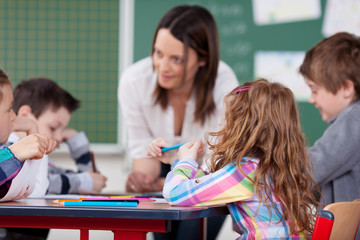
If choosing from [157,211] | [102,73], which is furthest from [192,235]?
[102,73]

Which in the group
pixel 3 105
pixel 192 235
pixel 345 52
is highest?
pixel 345 52

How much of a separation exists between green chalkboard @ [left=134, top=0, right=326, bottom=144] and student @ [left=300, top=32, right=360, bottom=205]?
2238 mm

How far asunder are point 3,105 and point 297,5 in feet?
10.9

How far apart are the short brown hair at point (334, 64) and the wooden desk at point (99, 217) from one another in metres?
1.00

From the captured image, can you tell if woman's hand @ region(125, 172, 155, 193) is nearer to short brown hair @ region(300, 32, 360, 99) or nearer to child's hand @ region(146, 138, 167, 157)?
child's hand @ region(146, 138, 167, 157)

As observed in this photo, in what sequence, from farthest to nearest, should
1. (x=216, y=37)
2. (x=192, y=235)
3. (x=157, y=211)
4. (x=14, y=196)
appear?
1. (x=216, y=37)
2. (x=192, y=235)
3. (x=14, y=196)
4. (x=157, y=211)

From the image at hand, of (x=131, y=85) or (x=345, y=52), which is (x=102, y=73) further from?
(x=345, y=52)

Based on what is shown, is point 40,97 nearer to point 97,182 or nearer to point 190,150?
point 97,182

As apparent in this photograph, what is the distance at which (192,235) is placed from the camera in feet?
7.78

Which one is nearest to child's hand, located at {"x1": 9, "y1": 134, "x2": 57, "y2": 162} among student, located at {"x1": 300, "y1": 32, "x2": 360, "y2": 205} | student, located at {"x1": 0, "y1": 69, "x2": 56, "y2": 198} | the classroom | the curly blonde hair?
student, located at {"x1": 0, "y1": 69, "x2": 56, "y2": 198}

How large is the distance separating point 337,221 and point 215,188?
309mm

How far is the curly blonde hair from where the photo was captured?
1.43m

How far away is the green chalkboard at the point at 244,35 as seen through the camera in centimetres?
439

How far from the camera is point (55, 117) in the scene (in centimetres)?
243
